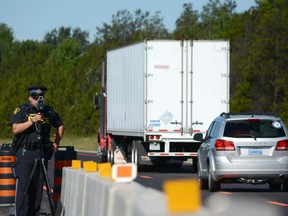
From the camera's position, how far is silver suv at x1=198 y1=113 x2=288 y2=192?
22.9 meters

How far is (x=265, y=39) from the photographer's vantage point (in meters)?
83.8

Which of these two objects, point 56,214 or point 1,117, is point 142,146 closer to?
point 56,214

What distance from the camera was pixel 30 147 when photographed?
1418 cm

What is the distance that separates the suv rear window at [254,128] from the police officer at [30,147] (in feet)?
30.4

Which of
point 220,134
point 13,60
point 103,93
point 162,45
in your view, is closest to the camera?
point 220,134

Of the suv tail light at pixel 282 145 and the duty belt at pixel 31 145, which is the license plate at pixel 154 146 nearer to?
the suv tail light at pixel 282 145

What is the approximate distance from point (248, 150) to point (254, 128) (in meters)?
0.56

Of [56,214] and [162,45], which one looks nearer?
[56,214]

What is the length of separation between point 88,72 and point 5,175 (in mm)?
86557

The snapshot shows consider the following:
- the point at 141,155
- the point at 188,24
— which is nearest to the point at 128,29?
the point at 188,24

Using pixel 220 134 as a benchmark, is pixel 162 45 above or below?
above

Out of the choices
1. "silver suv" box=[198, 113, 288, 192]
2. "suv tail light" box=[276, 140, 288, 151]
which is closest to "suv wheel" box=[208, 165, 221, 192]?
"silver suv" box=[198, 113, 288, 192]

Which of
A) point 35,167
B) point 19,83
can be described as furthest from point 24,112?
point 19,83

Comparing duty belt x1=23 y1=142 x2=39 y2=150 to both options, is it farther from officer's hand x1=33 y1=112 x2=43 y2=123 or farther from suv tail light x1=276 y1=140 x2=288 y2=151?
suv tail light x1=276 y1=140 x2=288 y2=151
